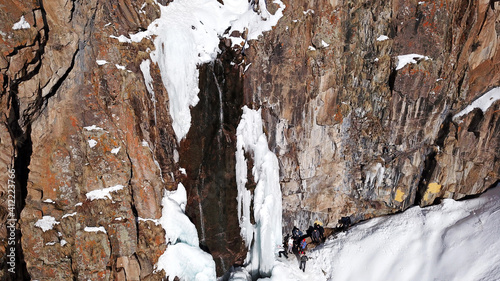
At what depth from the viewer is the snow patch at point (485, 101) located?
10.7 metres

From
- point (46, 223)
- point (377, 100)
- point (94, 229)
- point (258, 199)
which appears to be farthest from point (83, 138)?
point (377, 100)

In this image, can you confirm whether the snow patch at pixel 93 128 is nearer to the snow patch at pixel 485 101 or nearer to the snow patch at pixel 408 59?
the snow patch at pixel 408 59

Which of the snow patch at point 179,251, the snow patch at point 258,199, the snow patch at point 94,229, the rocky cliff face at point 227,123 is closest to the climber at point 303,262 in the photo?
the snow patch at point 258,199

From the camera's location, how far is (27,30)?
6746mm

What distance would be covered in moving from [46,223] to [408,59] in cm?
1233

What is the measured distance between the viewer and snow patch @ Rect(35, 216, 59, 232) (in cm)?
742

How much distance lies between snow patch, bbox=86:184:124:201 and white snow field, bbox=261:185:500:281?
6.31 m

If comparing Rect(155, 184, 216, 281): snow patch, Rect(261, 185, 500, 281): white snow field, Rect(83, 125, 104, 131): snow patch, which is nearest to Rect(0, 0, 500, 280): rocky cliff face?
Rect(83, 125, 104, 131): snow patch

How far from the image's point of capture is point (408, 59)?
34.8 feet

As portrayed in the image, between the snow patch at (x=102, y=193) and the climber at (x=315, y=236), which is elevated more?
the snow patch at (x=102, y=193)

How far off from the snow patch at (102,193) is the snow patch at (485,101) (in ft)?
40.5

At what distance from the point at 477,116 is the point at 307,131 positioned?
20.5ft

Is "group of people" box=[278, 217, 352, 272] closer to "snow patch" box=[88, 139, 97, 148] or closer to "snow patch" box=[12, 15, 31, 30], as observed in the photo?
"snow patch" box=[88, 139, 97, 148]

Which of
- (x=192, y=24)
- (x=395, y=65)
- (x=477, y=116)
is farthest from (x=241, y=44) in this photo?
(x=477, y=116)
